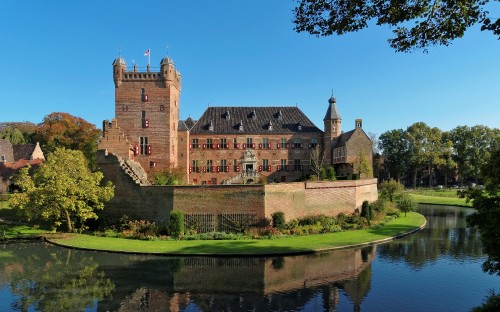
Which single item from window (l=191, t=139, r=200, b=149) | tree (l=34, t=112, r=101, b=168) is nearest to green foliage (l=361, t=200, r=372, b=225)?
window (l=191, t=139, r=200, b=149)

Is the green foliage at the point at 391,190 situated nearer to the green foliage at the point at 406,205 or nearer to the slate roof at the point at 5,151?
the green foliage at the point at 406,205

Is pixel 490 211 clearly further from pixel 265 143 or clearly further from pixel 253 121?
pixel 253 121

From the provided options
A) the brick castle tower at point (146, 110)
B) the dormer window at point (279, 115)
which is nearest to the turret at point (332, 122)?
the dormer window at point (279, 115)

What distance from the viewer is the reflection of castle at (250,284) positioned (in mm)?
14031

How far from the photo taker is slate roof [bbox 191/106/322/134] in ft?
147

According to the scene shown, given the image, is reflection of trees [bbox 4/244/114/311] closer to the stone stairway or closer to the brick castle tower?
the stone stairway

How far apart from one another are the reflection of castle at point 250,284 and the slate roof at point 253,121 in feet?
84.3

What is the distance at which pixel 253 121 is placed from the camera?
45875mm

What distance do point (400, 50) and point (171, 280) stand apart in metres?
13.3

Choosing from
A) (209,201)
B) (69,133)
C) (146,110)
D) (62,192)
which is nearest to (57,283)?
(62,192)

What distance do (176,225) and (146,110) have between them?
15.3 meters

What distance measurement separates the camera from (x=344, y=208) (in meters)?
32.0

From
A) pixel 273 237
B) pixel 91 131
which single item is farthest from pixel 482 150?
pixel 91 131

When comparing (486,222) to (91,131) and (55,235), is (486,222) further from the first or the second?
(91,131)
